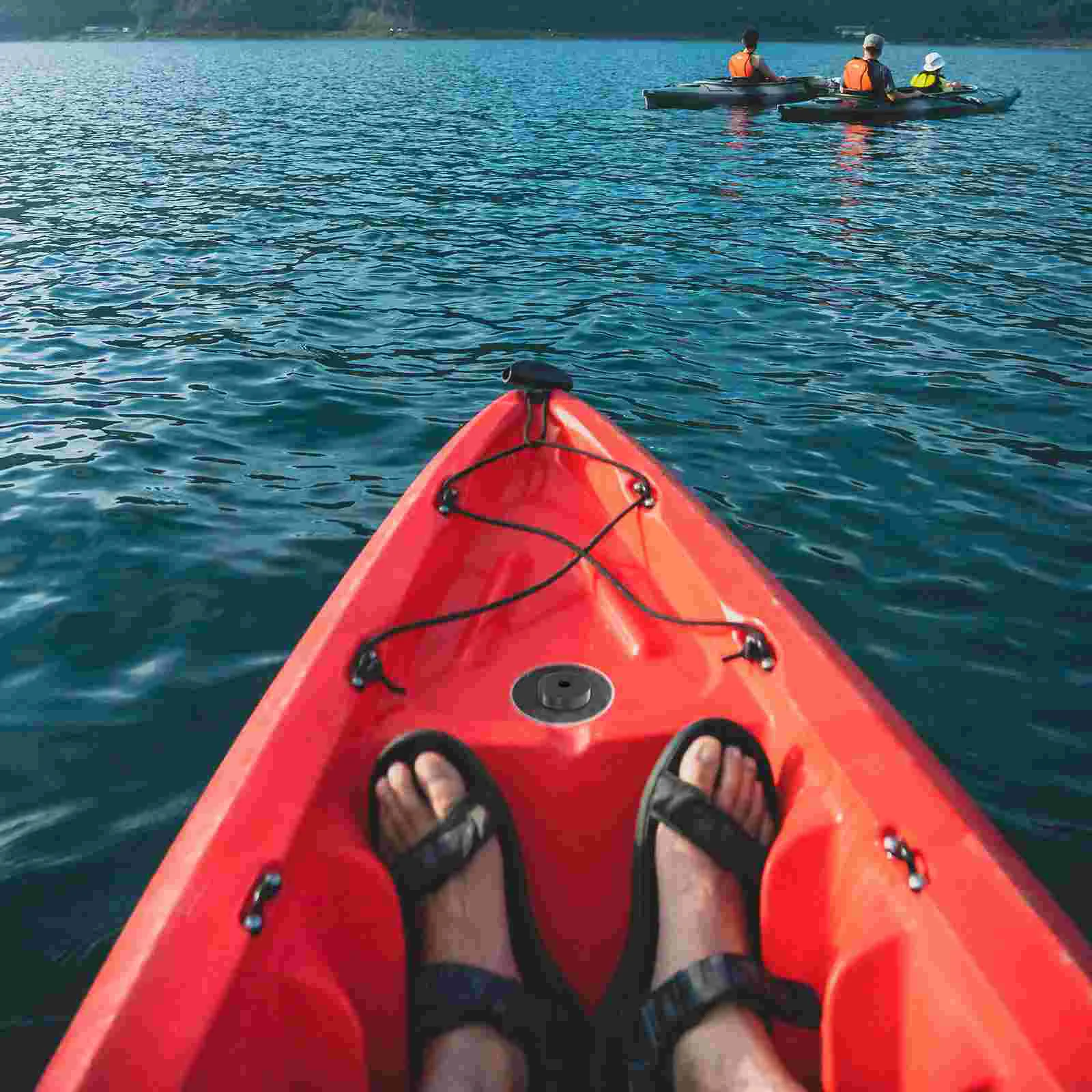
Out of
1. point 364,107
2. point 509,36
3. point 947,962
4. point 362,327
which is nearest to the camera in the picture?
point 947,962

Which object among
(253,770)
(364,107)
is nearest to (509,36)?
(364,107)

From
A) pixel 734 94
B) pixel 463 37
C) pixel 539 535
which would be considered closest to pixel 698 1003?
pixel 539 535

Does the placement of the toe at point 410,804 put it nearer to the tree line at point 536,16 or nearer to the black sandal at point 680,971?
the black sandal at point 680,971

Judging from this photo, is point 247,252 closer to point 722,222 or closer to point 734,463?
point 722,222

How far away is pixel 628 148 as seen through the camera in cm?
1755

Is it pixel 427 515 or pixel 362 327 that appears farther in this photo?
pixel 362 327

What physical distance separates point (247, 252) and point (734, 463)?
283 inches

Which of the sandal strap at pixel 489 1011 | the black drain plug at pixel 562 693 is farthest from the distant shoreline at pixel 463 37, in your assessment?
the sandal strap at pixel 489 1011

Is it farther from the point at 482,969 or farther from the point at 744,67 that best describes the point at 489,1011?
the point at 744,67

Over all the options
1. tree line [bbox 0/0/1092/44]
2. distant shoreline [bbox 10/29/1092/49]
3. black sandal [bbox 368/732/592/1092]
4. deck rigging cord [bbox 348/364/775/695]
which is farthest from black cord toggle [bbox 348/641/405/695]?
tree line [bbox 0/0/1092/44]

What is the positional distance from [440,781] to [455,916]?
35cm

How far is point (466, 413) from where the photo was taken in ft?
21.4

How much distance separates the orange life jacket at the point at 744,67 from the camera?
827 inches

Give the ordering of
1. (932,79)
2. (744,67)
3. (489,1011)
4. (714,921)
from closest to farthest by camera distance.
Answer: (489,1011) < (714,921) < (932,79) < (744,67)
